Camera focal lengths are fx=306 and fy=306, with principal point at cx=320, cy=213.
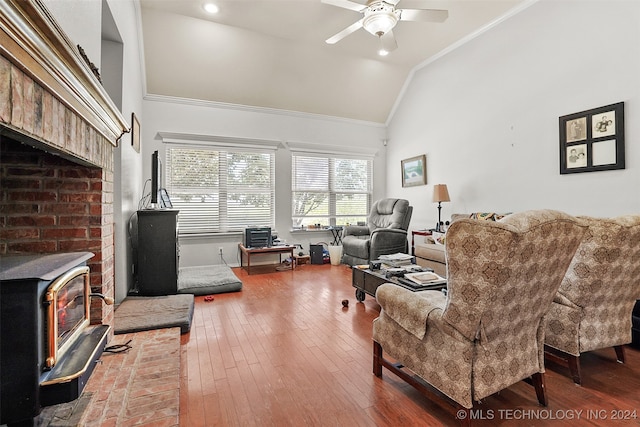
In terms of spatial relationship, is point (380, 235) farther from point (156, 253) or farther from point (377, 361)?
point (156, 253)

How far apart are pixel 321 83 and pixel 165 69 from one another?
241cm

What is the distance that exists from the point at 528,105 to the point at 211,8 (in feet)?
13.3

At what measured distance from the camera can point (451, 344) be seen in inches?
54.6

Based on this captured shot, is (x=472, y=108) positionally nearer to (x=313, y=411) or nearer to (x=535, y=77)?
(x=535, y=77)

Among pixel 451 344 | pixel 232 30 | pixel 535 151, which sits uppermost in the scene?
pixel 232 30

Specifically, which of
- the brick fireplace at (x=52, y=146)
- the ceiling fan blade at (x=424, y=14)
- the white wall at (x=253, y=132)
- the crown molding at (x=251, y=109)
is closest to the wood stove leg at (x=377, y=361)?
the brick fireplace at (x=52, y=146)

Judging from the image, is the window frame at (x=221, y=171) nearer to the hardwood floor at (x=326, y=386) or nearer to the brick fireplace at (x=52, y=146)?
the hardwood floor at (x=326, y=386)

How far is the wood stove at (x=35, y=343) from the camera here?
105 cm

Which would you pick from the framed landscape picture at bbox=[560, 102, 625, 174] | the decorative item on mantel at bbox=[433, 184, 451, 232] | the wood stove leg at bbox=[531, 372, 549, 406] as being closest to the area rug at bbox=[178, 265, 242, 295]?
the wood stove leg at bbox=[531, 372, 549, 406]

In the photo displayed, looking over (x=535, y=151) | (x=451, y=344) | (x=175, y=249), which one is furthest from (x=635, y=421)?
(x=175, y=249)

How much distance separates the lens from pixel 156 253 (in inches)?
126

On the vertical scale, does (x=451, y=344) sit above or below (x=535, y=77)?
below

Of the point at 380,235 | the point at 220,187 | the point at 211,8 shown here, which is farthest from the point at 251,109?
the point at 380,235

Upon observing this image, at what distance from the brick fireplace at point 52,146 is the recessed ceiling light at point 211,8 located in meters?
2.59
